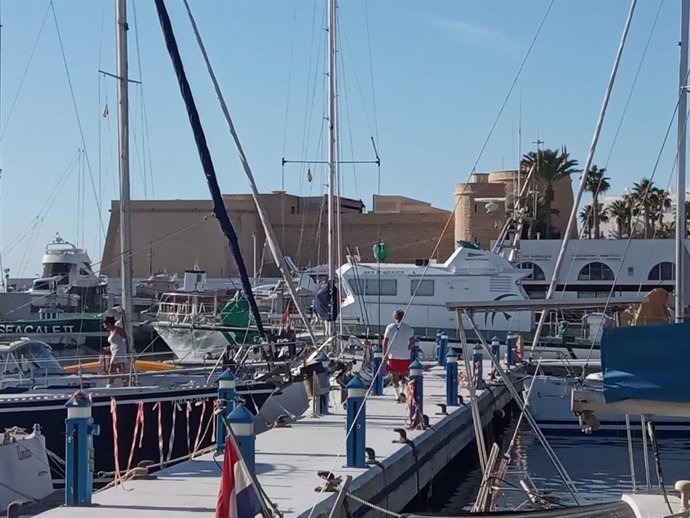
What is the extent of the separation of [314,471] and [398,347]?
6.38 meters

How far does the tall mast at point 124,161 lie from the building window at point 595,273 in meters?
32.8

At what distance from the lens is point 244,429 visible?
888 centimetres

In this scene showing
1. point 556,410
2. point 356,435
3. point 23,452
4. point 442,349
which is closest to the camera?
point 356,435

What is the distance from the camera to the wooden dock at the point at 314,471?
9.25 metres

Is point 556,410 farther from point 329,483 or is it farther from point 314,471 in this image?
point 329,483

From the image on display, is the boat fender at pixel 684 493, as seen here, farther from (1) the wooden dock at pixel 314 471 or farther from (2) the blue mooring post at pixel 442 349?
(2) the blue mooring post at pixel 442 349

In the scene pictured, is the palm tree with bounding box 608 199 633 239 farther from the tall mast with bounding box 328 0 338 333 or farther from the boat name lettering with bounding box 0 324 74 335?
the tall mast with bounding box 328 0 338 333

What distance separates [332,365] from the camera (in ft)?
66.5

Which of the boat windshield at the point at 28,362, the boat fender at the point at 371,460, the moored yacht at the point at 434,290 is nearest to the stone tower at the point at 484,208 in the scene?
the moored yacht at the point at 434,290

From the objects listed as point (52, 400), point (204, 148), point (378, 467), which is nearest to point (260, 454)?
point (378, 467)

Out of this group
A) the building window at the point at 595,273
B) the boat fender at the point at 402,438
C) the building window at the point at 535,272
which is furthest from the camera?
the building window at the point at 595,273

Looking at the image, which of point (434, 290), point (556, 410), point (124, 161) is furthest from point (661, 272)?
point (124, 161)

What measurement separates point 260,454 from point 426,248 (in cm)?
5614

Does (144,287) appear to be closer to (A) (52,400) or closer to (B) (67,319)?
(B) (67,319)
